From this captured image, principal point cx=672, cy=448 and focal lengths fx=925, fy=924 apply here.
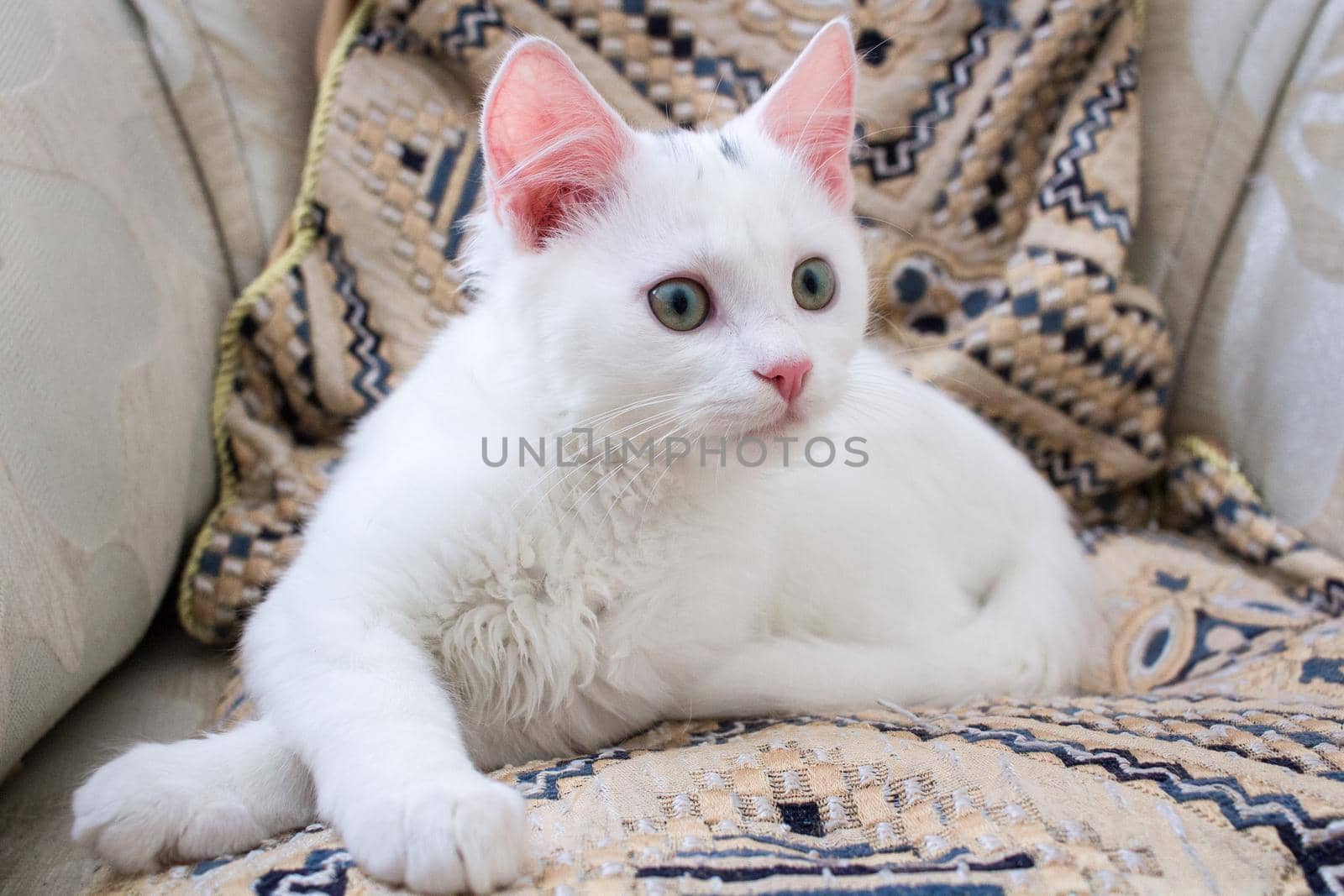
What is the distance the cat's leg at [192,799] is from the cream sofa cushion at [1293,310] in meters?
1.50

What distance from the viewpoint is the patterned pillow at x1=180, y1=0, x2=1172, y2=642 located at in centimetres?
152

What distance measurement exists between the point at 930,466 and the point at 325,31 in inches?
48.4

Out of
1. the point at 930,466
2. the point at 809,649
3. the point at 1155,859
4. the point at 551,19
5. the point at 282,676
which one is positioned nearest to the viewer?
the point at 1155,859

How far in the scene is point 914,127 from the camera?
170 cm

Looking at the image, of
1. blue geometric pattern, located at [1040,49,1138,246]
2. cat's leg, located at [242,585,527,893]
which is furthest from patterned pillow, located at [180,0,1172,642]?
cat's leg, located at [242,585,527,893]

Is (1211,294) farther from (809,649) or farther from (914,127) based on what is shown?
(809,649)

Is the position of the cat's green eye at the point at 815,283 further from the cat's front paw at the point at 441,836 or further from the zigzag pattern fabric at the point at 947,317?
the cat's front paw at the point at 441,836

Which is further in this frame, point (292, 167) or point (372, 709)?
point (292, 167)

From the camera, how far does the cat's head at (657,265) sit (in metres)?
0.89

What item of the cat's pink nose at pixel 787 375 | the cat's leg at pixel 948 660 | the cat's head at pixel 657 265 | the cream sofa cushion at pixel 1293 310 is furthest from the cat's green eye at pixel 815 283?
the cream sofa cushion at pixel 1293 310

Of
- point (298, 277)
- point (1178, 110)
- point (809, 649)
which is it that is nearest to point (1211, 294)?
point (1178, 110)

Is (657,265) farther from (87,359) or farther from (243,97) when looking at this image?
(243,97)

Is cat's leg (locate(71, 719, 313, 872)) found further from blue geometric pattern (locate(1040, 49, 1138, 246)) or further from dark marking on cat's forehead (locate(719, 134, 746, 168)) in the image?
blue geometric pattern (locate(1040, 49, 1138, 246))

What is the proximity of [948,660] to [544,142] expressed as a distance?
764mm
